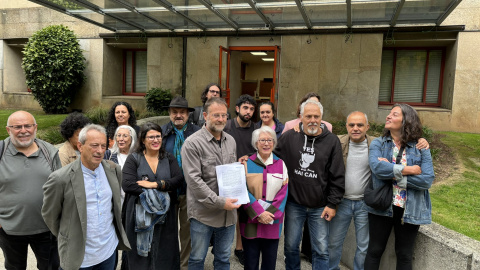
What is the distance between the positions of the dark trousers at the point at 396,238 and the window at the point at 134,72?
12213mm

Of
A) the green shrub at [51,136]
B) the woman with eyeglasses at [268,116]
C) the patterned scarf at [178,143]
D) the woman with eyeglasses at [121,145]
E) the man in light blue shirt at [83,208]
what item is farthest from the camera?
the green shrub at [51,136]

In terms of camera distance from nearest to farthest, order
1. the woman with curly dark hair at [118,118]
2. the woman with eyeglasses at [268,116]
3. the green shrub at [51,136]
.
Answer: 1. the woman with curly dark hair at [118,118]
2. the woman with eyeglasses at [268,116]
3. the green shrub at [51,136]

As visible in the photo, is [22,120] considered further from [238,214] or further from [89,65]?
[89,65]


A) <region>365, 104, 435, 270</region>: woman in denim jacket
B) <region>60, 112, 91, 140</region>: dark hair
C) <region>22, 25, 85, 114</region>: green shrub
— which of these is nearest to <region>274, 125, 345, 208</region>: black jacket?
<region>365, 104, 435, 270</region>: woman in denim jacket

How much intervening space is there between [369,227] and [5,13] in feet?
56.9

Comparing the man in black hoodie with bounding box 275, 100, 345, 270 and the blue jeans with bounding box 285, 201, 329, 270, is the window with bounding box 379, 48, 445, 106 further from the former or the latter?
the blue jeans with bounding box 285, 201, 329, 270

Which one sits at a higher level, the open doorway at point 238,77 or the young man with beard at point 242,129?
the open doorway at point 238,77

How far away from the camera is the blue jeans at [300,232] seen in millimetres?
3312

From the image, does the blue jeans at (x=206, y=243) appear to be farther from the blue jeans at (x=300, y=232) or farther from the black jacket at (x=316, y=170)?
the black jacket at (x=316, y=170)

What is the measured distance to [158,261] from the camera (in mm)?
3338

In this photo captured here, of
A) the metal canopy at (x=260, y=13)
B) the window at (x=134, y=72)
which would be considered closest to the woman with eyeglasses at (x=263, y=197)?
the metal canopy at (x=260, y=13)

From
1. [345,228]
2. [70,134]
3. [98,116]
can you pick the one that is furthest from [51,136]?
[345,228]

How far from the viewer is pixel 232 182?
9.89 ft

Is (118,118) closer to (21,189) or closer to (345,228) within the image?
(21,189)
